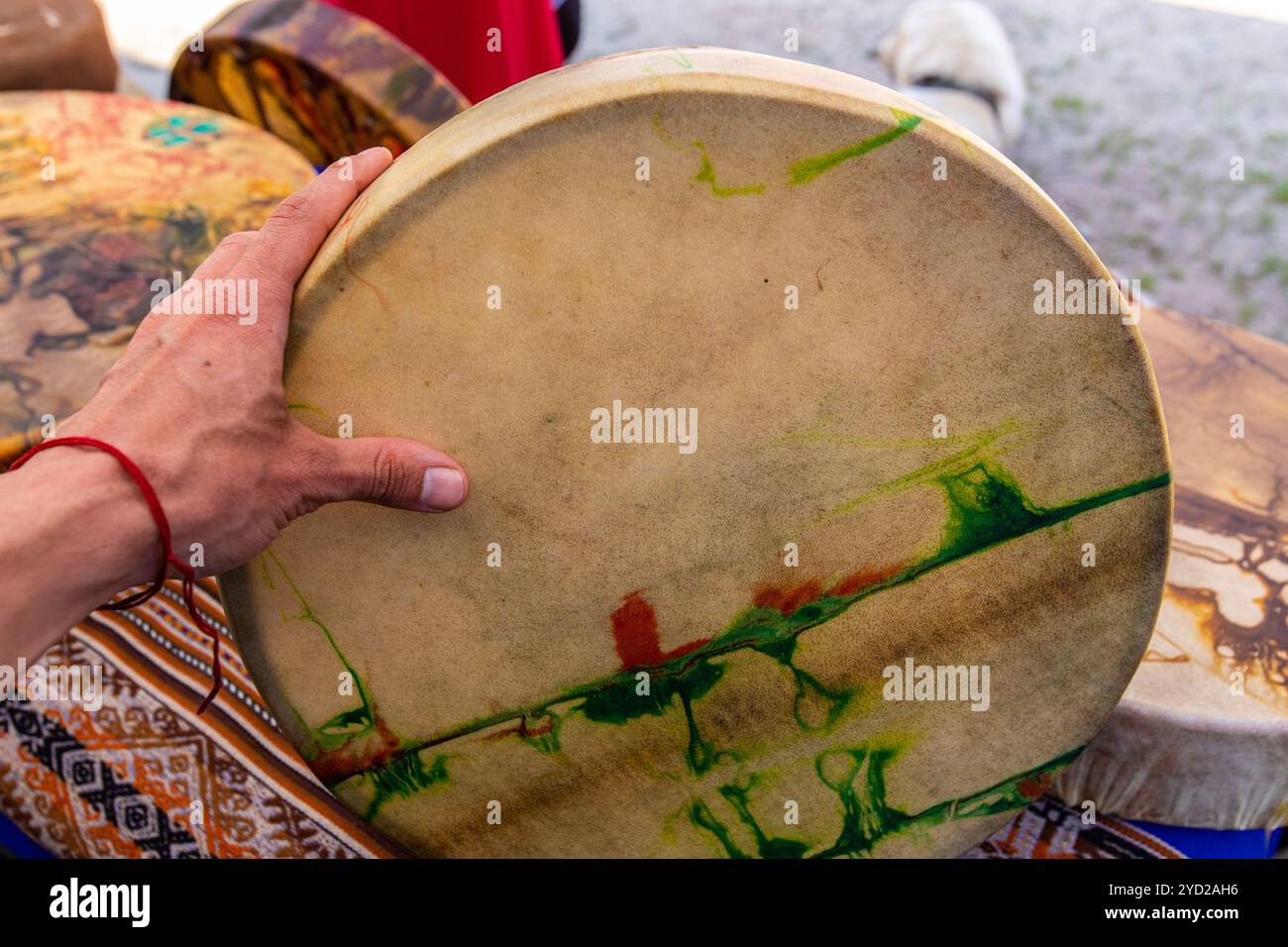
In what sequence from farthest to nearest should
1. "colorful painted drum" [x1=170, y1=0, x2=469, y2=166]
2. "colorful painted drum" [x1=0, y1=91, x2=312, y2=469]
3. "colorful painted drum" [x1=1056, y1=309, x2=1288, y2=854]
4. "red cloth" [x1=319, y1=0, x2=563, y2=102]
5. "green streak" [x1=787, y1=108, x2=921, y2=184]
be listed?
"red cloth" [x1=319, y1=0, x2=563, y2=102] < "colorful painted drum" [x1=170, y1=0, x2=469, y2=166] < "colorful painted drum" [x1=0, y1=91, x2=312, y2=469] < "colorful painted drum" [x1=1056, y1=309, x2=1288, y2=854] < "green streak" [x1=787, y1=108, x2=921, y2=184]

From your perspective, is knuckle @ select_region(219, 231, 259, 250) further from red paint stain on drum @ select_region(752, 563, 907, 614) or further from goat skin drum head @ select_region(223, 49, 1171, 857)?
red paint stain on drum @ select_region(752, 563, 907, 614)

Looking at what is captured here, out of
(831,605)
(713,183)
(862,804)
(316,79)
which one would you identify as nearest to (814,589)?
(831,605)

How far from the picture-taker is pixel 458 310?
2.76 feet

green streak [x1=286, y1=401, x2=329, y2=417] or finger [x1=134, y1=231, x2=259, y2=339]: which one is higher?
finger [x1=134, y1=231, x2=259, y2=339]

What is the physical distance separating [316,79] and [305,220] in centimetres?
106

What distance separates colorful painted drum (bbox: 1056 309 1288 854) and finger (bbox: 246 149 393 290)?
3.01 feet

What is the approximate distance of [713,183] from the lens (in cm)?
80

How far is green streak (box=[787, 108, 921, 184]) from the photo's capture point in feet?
2.57

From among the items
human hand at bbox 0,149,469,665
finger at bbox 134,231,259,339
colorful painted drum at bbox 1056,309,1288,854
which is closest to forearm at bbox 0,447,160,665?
human hand at bbox 0,149,469,665

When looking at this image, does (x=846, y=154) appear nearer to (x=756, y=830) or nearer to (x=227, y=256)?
(x=227, y=256)

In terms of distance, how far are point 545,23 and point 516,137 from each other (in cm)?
133

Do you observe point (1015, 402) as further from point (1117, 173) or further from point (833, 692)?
point (1117, 173)

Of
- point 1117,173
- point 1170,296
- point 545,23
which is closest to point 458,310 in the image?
point 545,23

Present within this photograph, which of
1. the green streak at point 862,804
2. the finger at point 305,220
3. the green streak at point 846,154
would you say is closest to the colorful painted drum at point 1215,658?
the green streak at point 862,804
